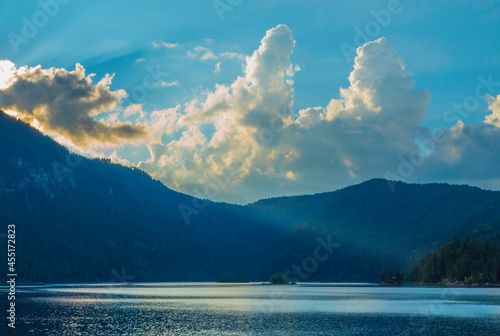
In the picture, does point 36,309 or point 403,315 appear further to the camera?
point 36,309

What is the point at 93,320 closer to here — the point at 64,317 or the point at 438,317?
the point at 64,317

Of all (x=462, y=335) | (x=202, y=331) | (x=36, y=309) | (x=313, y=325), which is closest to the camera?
(x=462, y=335)

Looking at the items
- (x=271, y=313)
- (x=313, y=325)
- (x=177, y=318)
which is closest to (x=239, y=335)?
(x=313, y=325)

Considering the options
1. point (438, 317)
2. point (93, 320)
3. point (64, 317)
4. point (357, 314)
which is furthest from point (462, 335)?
point (64, 317)

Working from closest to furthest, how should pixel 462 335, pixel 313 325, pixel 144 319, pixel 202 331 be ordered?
pixel 462 335 < pixel 202 331 < pixel 313 325 < pixel 144 319

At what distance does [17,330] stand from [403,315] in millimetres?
86541

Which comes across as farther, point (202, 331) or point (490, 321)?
point (490, 321)

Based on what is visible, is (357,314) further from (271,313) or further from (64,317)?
(64,317)

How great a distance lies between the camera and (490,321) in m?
112

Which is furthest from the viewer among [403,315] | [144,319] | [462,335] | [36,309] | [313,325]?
[36,309]

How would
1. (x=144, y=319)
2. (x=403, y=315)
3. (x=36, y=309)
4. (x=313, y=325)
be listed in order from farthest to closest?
(x=36, y=309)
(x=403, y=315)
(x=144, y=319)
(x=313, y=325)

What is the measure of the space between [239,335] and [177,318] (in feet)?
114

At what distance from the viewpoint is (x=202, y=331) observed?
9888 cm

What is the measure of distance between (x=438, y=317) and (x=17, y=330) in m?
90.5
